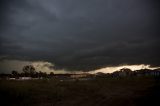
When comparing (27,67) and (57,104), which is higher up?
(27,67)

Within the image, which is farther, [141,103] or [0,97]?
[0,97]

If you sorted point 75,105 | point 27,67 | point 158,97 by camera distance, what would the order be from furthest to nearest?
point 27,67, point 75,105, point 158,97

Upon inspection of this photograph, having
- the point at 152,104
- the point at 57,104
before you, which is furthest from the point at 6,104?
the point at 152,104

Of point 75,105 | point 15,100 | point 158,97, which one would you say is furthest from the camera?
point 15,100

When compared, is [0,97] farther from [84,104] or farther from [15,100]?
[84,104]

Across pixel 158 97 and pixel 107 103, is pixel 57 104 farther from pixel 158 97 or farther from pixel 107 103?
pixel 158 97

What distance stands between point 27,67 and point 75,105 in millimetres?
111589

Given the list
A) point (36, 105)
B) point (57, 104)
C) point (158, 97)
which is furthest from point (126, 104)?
point (36, 105)

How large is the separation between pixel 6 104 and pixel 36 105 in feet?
13.4

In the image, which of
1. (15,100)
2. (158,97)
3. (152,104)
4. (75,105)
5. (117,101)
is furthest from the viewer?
(15,100)

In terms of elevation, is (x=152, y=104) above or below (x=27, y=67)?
below

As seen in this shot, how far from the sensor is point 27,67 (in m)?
132

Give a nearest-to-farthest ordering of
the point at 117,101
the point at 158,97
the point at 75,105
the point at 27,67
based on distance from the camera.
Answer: the point at 158,97 < the point at 117,101 < the point at 75,105 < the point at 27,67

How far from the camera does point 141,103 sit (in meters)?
21.6
